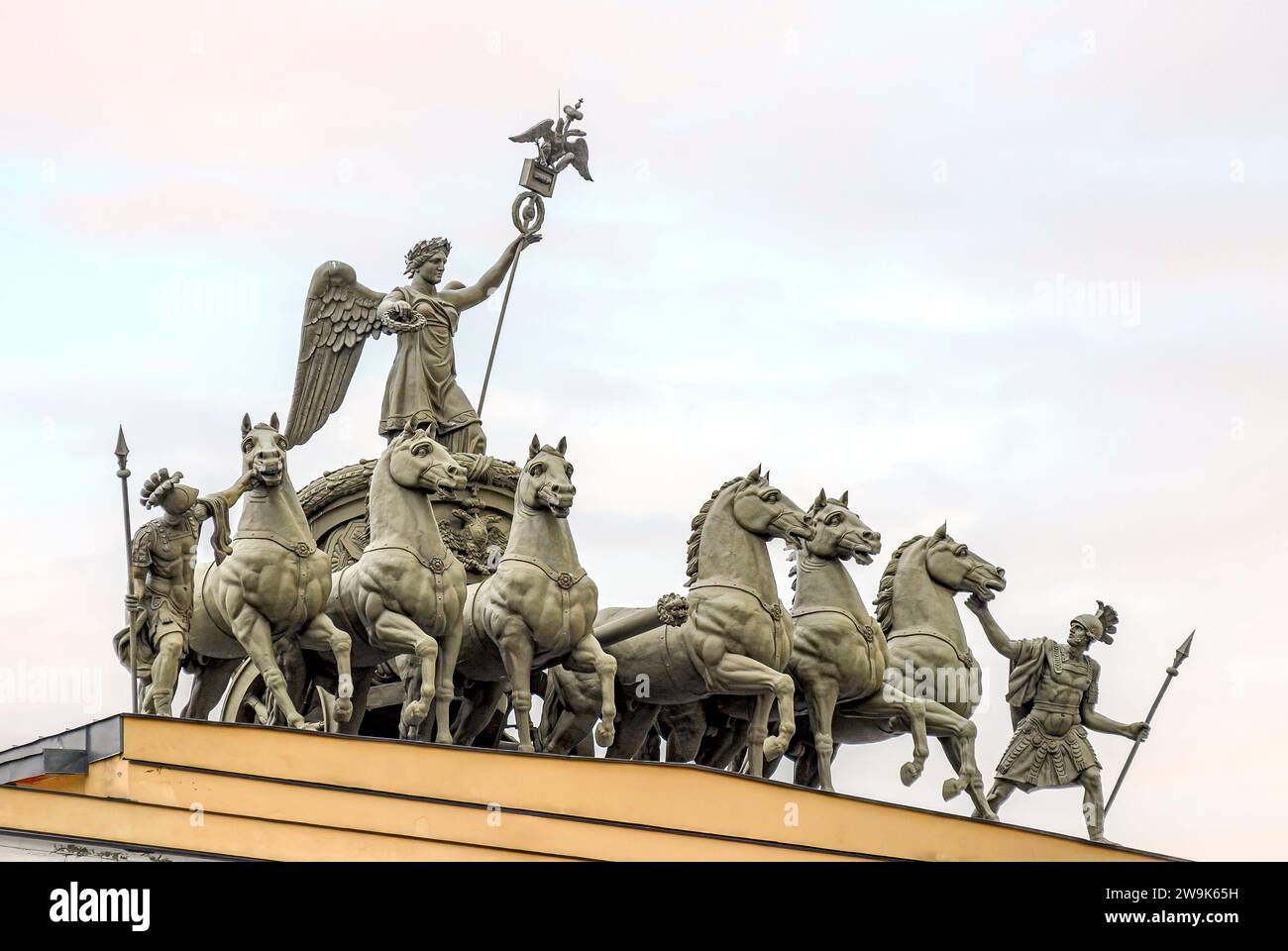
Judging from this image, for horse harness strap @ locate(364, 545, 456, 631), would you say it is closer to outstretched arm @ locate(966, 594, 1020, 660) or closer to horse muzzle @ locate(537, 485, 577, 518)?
horse muzzle @ locate(537, 485, 577, 518)

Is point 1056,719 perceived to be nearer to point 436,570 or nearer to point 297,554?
point 436,570

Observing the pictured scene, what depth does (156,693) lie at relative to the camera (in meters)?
27.1

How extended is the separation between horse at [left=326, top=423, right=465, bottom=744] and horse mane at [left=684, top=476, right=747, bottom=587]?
2.01 meters

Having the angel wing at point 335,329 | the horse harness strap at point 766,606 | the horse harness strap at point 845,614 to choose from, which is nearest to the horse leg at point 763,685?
the horse harness strap at point 766,606

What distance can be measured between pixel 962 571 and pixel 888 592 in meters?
0.67

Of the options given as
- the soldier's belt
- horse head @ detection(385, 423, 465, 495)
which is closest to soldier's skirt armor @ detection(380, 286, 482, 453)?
horse head @ detection(385, 423, 465, 495)

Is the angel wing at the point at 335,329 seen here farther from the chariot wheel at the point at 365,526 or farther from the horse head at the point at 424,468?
the horse head at the point at 424,468

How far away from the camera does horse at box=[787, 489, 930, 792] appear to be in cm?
2908

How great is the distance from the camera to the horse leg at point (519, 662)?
27500mm

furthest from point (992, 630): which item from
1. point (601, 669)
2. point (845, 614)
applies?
point (601, 669)

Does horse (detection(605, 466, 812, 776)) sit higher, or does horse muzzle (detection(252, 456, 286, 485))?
horse muzzle (detection(252, 456, 286, 485))
